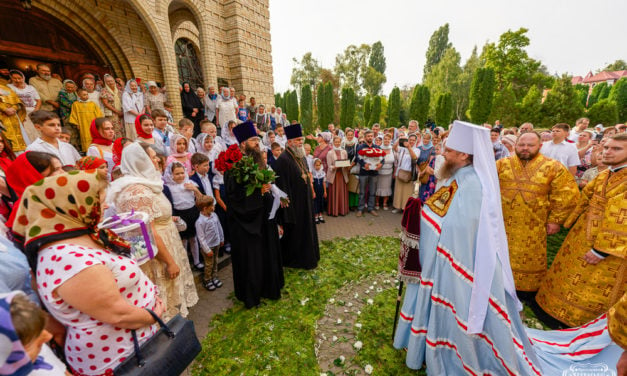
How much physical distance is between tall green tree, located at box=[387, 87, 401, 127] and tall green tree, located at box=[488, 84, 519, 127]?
9295 mm

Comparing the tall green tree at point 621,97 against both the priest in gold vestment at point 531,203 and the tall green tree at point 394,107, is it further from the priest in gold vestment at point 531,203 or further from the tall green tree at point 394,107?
the priest in gold vestment at point 531,203

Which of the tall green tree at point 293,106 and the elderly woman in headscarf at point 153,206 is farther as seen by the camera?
the tall green tree at point 293,106

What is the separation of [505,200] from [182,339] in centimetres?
444

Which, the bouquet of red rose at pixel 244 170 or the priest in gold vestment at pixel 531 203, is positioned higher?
the bouquet of red rose at pixel 244 170

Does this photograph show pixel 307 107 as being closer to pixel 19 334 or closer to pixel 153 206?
pixel 153 206

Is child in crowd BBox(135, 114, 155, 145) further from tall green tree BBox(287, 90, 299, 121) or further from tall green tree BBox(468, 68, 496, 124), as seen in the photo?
tall green tree BBox(468, 68, 496, 124)

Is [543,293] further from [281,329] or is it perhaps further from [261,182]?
[261,182]

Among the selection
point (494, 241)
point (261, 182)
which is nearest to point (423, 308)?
point (494, 241)

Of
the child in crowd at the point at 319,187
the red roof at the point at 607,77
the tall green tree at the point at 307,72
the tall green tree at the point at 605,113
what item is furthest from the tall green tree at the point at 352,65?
the red roof at the point at 607,77

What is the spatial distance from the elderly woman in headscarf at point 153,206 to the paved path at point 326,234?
439mm

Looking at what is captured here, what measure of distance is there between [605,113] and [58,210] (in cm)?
3601

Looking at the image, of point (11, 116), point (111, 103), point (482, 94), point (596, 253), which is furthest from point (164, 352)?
point (482, 94)

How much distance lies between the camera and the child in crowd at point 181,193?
394cm

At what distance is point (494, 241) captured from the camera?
2.21m
